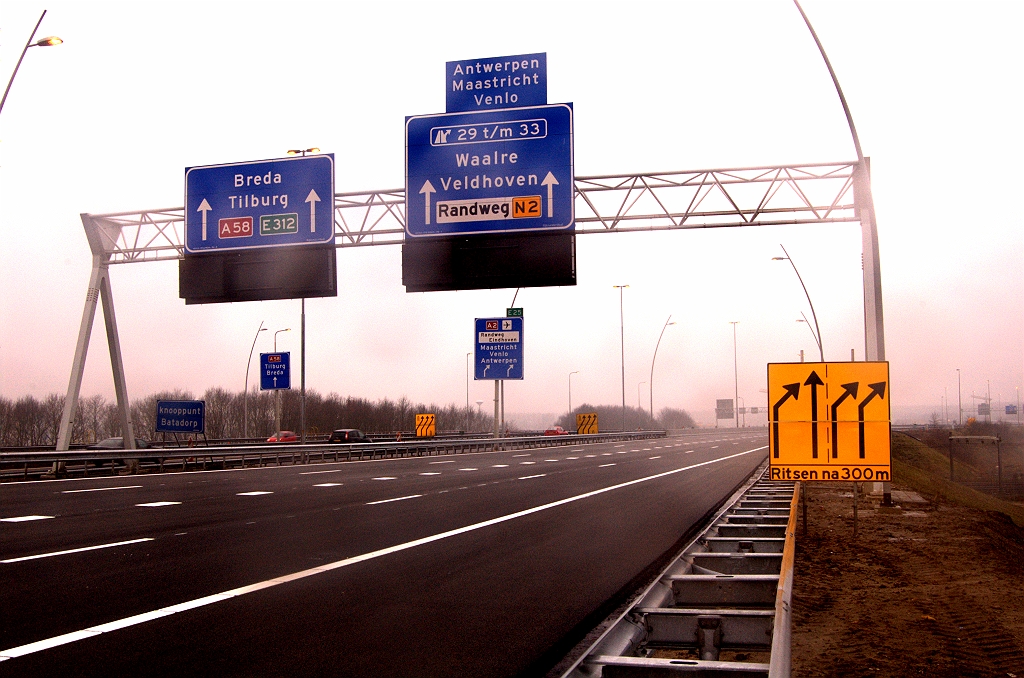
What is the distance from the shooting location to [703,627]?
6.21m

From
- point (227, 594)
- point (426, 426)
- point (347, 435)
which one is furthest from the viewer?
point (347, 435)

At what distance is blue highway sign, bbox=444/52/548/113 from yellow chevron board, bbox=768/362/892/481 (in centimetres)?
1194

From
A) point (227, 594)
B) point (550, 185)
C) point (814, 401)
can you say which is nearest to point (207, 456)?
point (550, 185)

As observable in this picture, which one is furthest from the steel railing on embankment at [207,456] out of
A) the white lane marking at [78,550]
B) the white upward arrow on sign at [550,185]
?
the white upward arrow on sign at [550,185]

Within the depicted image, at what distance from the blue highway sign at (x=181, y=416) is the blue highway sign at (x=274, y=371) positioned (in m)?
11.6

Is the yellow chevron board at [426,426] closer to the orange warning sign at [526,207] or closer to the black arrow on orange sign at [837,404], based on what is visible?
the orange warning sign at [526,207]

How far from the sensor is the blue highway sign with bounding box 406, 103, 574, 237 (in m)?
21.5

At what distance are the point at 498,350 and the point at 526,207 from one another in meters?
28.6

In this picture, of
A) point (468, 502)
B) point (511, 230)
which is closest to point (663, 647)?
point (468, 502)

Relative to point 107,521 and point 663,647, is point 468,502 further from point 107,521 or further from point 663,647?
point 663,647

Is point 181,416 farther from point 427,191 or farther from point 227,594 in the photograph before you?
point 227,594

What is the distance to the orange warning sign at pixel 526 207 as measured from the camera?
70.4 ft

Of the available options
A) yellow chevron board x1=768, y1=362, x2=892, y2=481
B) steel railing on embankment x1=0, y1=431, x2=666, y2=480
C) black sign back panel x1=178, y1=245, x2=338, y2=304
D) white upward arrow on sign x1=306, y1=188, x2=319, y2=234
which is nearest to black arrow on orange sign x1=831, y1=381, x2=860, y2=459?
yellow chevron board x1=768, y1=362, x2=892, y2=481

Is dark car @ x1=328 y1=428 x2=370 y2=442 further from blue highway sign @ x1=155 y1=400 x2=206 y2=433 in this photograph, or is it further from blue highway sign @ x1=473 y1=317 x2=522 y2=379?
blue highway sign @ x1=155 y1=400 x2=206 y2=433
